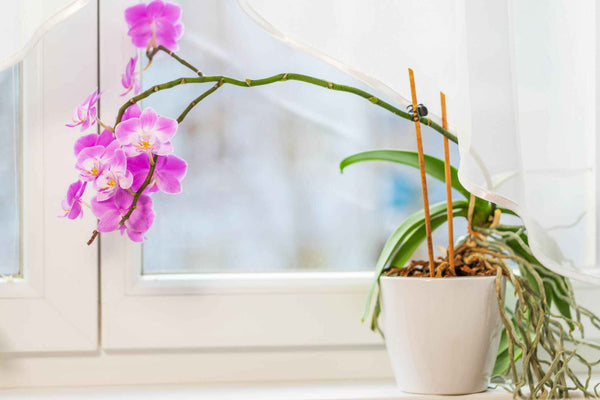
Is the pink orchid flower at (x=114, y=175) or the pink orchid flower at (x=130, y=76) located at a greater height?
the pink orchid flower at (x=130, y=76)

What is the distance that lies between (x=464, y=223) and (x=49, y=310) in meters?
0.64

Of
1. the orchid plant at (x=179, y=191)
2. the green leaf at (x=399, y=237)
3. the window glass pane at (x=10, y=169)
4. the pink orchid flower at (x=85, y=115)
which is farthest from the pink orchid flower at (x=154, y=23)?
the green leaf at (x=399, y=237)

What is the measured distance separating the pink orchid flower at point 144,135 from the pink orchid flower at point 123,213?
0.19 feet

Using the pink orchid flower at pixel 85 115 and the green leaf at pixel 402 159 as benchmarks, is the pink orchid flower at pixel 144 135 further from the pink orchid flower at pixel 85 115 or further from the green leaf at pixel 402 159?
the green leaf at pixel 402 159

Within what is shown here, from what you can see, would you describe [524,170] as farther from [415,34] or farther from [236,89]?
[236,89]

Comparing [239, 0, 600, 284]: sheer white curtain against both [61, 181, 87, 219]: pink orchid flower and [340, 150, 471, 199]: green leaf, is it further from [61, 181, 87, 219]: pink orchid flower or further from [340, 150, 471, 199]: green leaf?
[61, 181, 87, 219]: pink orchid flower

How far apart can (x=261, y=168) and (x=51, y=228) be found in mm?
322

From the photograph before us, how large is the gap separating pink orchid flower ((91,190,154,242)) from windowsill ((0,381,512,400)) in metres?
0.24

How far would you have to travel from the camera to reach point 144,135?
2.73 feet

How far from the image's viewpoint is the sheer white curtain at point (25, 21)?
→ 85 centimetres

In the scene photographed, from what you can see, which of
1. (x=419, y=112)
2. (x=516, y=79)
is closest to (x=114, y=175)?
(x=419, y=112)

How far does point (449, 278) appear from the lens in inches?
33.9

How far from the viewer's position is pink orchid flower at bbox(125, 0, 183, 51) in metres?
0.90

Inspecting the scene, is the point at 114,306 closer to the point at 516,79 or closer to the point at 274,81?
the point at 274,81
